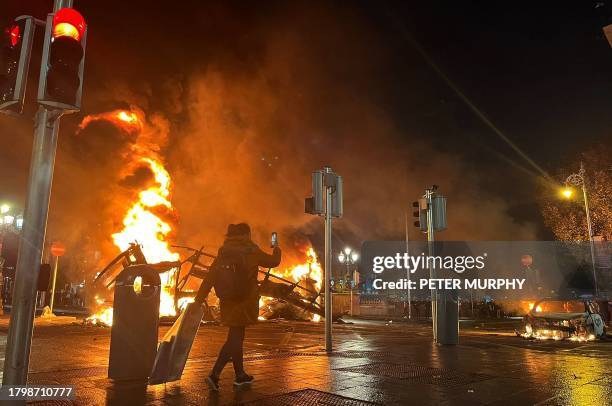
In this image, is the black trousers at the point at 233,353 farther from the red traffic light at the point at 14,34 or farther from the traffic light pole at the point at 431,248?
the traffic light pole at the point at 431,248

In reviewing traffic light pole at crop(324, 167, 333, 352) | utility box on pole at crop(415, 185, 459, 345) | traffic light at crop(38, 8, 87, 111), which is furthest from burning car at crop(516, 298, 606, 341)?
traffic light at crop(38, 8, 87, 111)

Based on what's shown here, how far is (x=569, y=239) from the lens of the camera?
28.0 meters

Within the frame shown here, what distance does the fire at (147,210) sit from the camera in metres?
20.8

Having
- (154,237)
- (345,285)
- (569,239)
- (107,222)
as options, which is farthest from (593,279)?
(107,222)

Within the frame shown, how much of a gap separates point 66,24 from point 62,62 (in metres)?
0.40

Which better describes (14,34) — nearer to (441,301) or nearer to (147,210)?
(441,301)

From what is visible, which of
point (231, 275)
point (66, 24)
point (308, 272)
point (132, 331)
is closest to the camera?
point (66, 24)

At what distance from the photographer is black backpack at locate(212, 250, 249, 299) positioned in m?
5.25

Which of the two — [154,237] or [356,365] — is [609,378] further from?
[154,237]

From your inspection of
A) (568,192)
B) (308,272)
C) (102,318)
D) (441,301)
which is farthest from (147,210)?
(568,192)

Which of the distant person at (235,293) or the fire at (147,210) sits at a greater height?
the fire at (147,210)

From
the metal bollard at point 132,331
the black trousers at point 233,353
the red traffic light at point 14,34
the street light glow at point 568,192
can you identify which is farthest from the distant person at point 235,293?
the street light glow at point 568,192

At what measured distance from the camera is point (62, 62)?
4.14m

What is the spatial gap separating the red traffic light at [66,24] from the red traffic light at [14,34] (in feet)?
1.16
